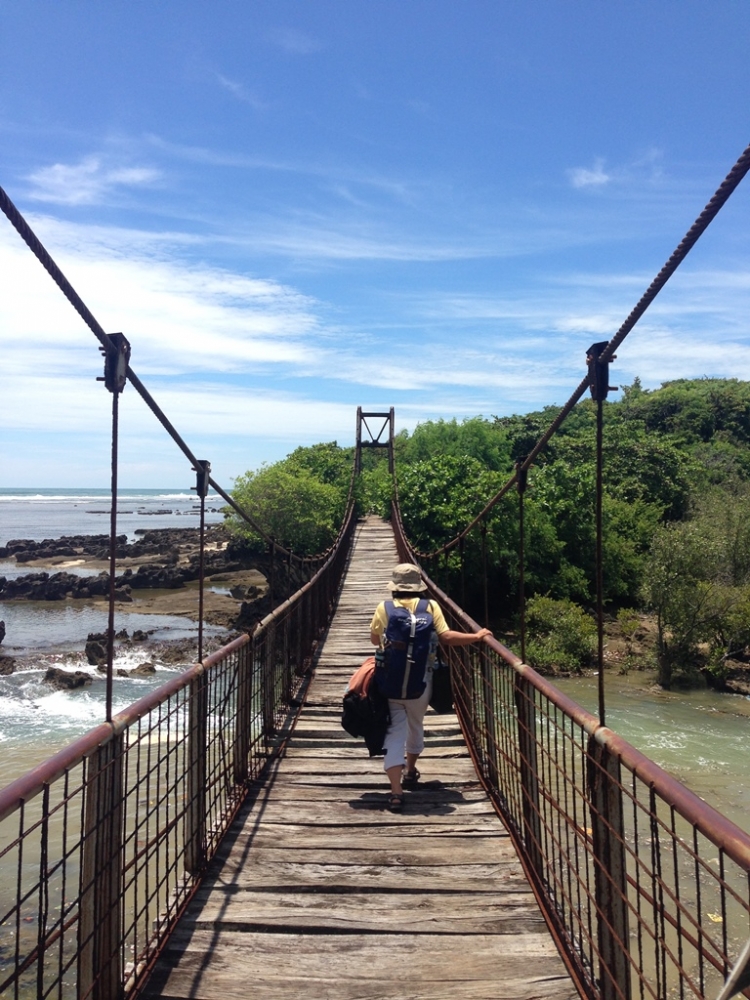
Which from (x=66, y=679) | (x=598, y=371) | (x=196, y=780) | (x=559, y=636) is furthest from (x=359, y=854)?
(x=559, y=636)

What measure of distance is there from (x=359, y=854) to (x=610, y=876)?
1207 millimetres

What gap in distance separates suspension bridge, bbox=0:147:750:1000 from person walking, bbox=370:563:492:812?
12 centimetres

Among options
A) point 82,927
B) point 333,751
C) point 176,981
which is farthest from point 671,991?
point 82,927

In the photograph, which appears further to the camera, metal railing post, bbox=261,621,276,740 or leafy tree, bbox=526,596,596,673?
leafy tree, bbox=526,596,596,673

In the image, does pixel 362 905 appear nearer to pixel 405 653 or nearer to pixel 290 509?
pixel 405 653

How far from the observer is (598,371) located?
2.10 m

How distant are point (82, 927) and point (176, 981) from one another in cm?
41

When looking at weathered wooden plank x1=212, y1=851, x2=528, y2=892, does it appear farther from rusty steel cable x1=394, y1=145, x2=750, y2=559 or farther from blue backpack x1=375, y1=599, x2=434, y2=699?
rusty steel cable x1=394, y1=145, x2=750, y2=559

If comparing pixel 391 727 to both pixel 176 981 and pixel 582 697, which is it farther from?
pixel 582 697

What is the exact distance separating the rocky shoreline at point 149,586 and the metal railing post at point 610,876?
7.63 metres

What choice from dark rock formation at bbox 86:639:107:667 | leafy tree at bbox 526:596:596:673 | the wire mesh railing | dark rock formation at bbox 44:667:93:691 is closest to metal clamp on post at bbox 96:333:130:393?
the wire mesh railing

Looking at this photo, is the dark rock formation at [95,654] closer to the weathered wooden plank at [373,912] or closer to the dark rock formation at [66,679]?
the dark rock formation at [66,679]

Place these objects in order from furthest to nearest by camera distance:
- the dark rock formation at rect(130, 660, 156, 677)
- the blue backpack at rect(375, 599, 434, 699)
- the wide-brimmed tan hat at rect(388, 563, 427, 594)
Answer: the dark rock formation at rect(130, 660, 156, 677) → the wide-brimmed tan hat at rect(388, 563, 427, 594) → the blue backpack at rect(375, 599, 434, 699)

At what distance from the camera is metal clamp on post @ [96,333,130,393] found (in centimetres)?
200
